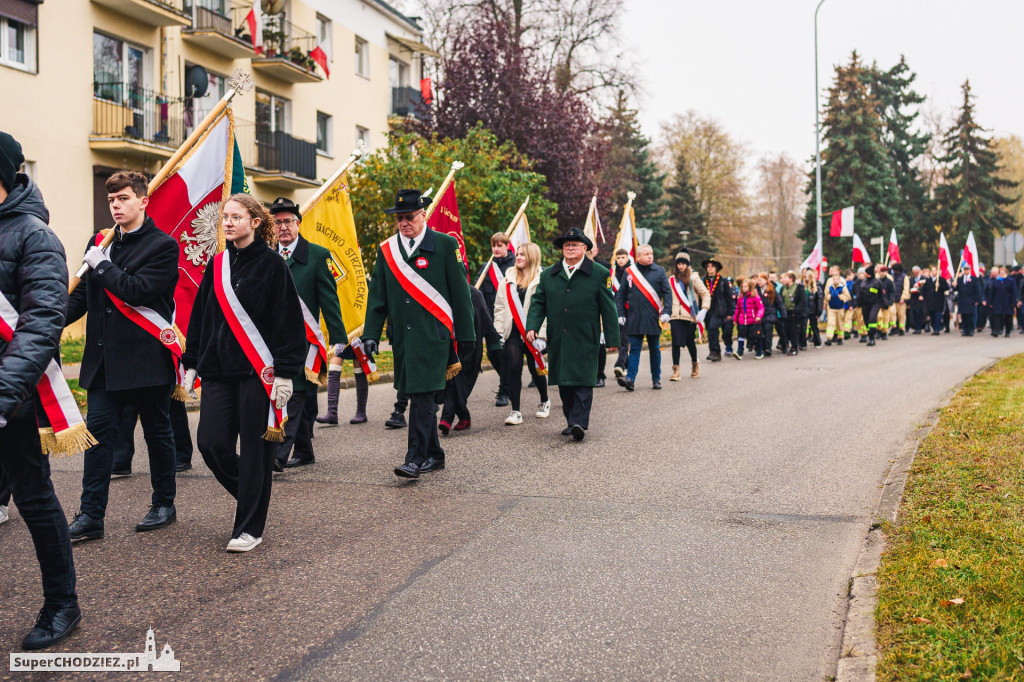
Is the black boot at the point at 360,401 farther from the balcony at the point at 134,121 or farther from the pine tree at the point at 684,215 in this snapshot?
the pine tree at the point at 684,215

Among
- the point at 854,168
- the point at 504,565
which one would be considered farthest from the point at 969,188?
the point at 504,565

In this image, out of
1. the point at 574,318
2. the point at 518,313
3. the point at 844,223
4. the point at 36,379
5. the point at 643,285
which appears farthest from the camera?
the point at 844,223

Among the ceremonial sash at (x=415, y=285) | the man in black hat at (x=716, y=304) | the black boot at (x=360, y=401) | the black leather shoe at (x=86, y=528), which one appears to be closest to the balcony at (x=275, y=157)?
the man in black hat at (x=716, y=304)

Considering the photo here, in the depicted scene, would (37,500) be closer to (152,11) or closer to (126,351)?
(126,351)

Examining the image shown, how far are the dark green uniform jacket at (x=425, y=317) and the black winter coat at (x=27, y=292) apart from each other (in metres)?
3.18

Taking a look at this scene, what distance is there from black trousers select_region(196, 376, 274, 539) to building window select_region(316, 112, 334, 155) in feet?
91.7

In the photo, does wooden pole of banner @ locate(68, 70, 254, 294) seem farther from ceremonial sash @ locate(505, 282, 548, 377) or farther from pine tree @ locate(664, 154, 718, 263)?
pine tree @ locate(664, 154, 718, 263)

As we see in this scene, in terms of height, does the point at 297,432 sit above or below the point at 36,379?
below

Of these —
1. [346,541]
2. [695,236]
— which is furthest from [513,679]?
[695,236]

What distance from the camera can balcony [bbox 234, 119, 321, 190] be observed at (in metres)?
27.9

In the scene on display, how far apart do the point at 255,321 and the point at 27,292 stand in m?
1.56

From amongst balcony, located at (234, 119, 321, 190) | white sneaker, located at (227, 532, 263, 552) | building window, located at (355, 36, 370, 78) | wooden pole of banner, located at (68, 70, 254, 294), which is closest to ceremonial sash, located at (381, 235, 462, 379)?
wooden pole of banner, located at (68, 70, 254, 294)

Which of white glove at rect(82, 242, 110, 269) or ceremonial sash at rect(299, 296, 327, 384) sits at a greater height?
white glove at rect(82, 242, 110, 269)

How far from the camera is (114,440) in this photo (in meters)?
5.65
